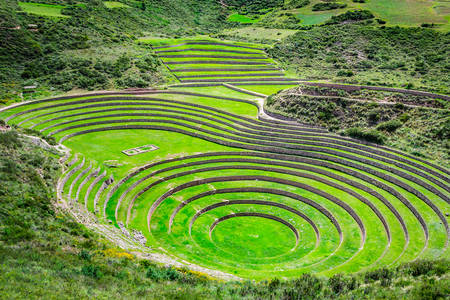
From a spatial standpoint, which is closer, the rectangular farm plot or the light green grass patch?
the rectangular farm plot

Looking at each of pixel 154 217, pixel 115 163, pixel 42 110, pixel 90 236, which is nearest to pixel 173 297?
pixel 90 236

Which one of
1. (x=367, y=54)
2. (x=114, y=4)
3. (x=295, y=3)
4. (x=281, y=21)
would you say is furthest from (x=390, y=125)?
(x=295, y=3)

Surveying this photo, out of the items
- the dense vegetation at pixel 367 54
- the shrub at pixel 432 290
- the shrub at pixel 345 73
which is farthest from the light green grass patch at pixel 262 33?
the shrub at pixel 432 290

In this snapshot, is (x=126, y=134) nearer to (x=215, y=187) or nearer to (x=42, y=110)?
(x=42, y=110)

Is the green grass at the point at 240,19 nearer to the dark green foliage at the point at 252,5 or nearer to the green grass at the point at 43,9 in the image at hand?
the dark green foliage at the point at 252,5

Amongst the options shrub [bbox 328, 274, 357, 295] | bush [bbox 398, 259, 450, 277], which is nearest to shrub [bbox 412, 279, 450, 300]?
bush [bbox 398, 259, 450, 277]

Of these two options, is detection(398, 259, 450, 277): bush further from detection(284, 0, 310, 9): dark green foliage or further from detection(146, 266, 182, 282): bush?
detection(284, 0, 310, 9): dark green foliage

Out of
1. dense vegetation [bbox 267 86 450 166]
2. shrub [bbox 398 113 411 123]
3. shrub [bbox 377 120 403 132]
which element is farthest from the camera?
shrub [bbox 398 113 411 123]
